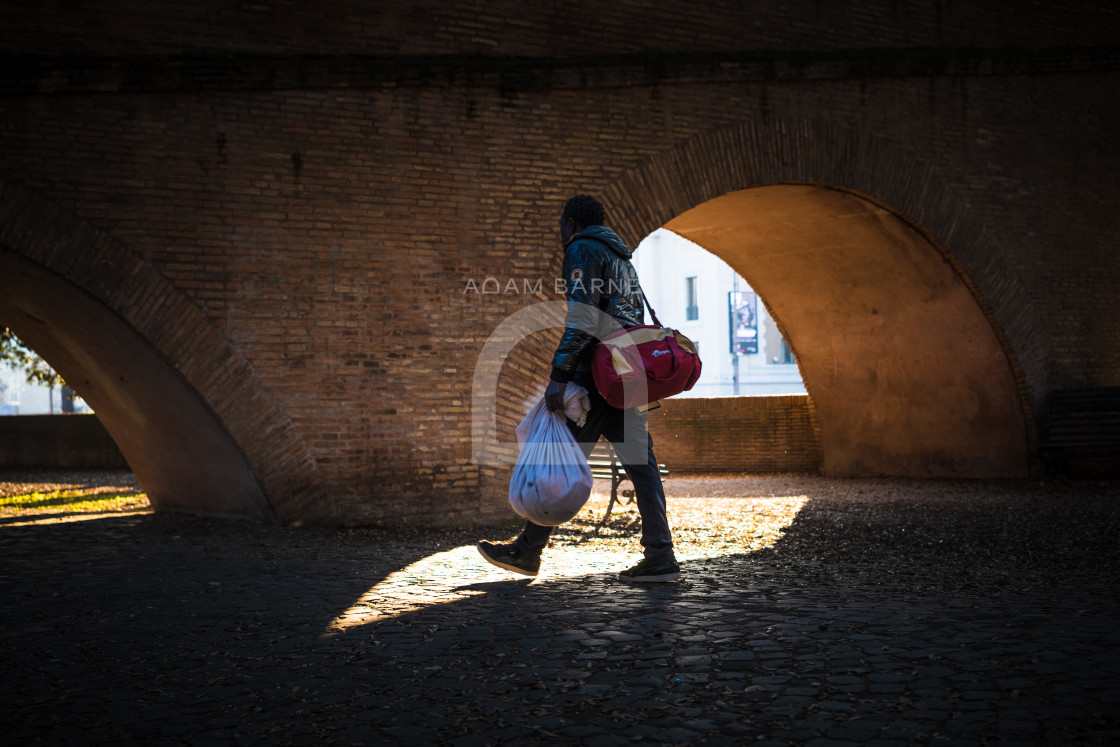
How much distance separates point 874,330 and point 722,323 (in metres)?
25.9

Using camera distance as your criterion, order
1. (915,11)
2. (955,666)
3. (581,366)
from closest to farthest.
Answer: (955,666)
(581,366)
(915,11)

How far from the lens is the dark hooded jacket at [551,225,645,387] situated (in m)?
5.07

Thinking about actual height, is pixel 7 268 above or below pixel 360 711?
above

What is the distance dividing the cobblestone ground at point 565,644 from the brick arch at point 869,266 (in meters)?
4.22

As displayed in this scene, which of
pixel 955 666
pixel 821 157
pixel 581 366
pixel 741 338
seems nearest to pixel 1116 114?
pixel 821 157

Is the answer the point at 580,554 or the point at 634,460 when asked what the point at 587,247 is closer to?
the point at 634,460

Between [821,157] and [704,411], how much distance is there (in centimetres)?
638

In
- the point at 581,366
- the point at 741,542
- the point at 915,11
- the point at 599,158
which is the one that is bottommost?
the point at 741,542

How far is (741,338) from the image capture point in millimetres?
37781

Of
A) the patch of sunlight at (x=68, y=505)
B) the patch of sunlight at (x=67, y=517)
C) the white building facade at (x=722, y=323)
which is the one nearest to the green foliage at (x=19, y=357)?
the patch of sunlight at (x=68, y=505)

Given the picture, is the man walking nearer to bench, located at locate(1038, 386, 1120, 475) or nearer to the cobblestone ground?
the cobblestone ground

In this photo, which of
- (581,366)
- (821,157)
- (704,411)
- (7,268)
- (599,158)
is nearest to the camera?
(581,366)

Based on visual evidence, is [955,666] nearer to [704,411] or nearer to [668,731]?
[668,731]

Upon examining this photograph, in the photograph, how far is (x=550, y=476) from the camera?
4824 mm
